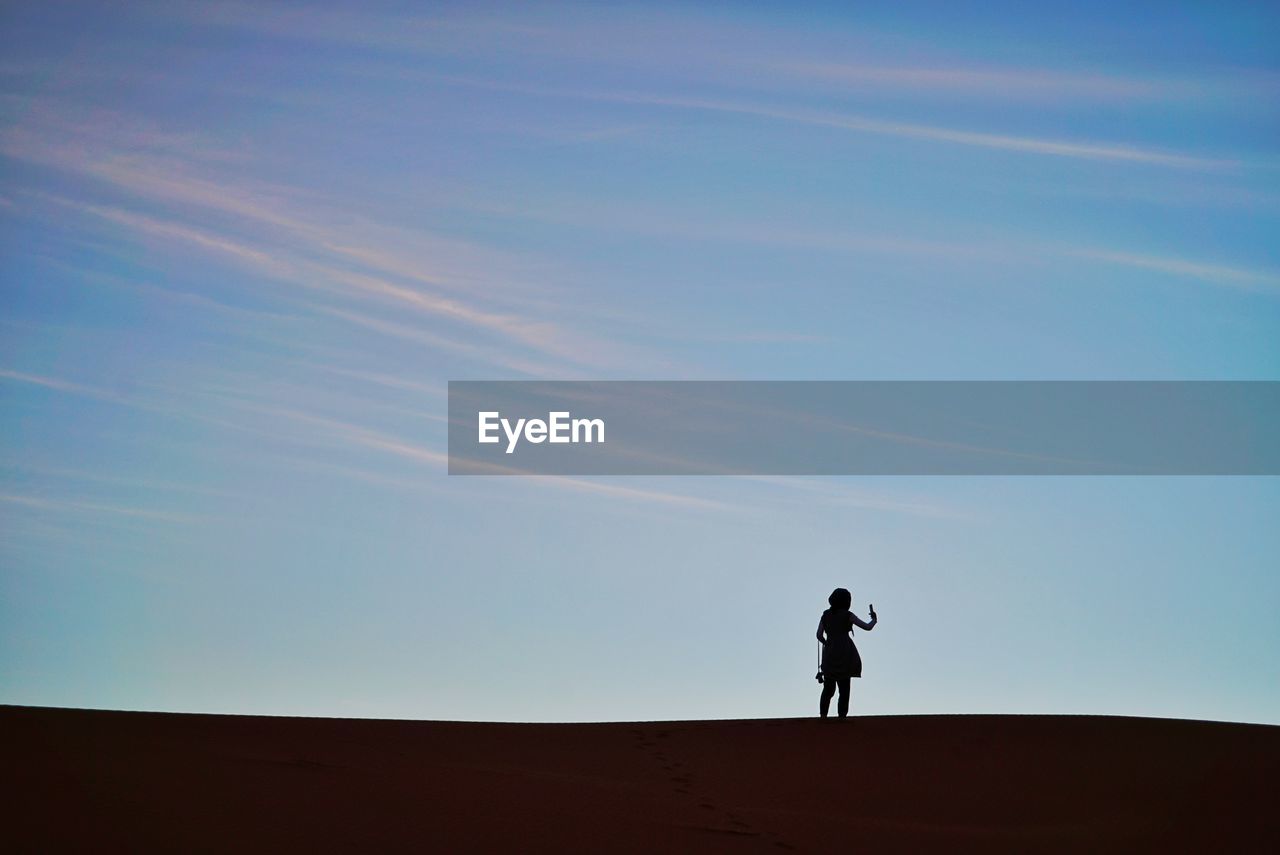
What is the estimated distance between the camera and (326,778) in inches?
365

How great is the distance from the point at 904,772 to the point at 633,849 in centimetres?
516

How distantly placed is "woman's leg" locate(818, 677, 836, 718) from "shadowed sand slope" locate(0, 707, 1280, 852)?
72 centimetres

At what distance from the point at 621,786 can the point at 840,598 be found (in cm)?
636

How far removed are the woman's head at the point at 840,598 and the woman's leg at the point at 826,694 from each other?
37.7 inches

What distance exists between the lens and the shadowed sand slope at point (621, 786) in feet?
25.3

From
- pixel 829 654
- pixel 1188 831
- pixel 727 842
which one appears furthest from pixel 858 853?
pixel 829 654

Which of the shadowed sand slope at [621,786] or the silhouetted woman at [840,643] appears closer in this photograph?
the shadowed sand slope at [621,786]

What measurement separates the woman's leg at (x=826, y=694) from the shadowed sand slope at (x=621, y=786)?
0.72 m

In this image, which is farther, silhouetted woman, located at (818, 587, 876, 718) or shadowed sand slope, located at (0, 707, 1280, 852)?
silhouetted woman, located at (818, 587, 876, 718)

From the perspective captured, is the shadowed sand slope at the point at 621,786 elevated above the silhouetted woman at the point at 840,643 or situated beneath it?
situated beneath

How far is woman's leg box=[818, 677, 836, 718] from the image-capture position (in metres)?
16.4

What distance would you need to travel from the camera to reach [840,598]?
16.4 metres

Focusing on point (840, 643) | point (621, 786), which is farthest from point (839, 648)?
point (621, 786)

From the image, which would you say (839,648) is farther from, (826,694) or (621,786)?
(621,786)
